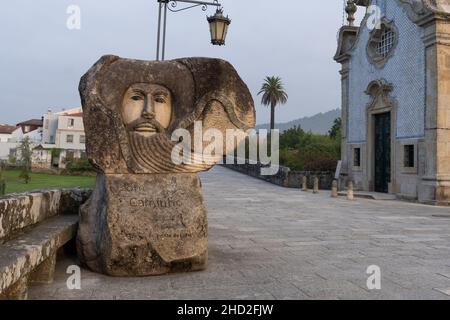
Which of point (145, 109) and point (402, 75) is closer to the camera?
point (145, 109)

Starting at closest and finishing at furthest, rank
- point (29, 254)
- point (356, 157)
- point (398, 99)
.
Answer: point (29, 254) → point (398, 99) → point (356, 157)

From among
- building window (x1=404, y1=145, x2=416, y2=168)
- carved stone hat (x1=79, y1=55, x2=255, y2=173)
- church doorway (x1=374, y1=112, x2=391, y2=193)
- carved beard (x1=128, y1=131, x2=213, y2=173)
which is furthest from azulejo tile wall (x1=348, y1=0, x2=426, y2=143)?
carved beard (x1=128, y1=131, x2=213, y2=173)

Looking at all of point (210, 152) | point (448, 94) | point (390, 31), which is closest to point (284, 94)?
point (390, 31)

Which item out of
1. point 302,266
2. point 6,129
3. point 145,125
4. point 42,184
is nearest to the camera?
point 145,125

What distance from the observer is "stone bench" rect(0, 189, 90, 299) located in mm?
3078

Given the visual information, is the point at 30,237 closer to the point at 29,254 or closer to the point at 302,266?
the point at 29,254

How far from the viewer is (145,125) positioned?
15.0 feet

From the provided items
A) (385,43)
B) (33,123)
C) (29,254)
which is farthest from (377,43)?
(33,123)

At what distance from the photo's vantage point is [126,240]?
420 cm

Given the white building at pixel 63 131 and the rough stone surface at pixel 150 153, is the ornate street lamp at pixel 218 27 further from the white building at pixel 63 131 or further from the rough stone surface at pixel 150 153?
the white building at pixel 63 131

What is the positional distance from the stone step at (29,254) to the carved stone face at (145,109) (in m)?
1.37

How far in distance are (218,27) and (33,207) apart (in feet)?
19.2

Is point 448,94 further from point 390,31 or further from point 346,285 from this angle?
point 346,285

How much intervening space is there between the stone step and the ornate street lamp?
552 centimetres
